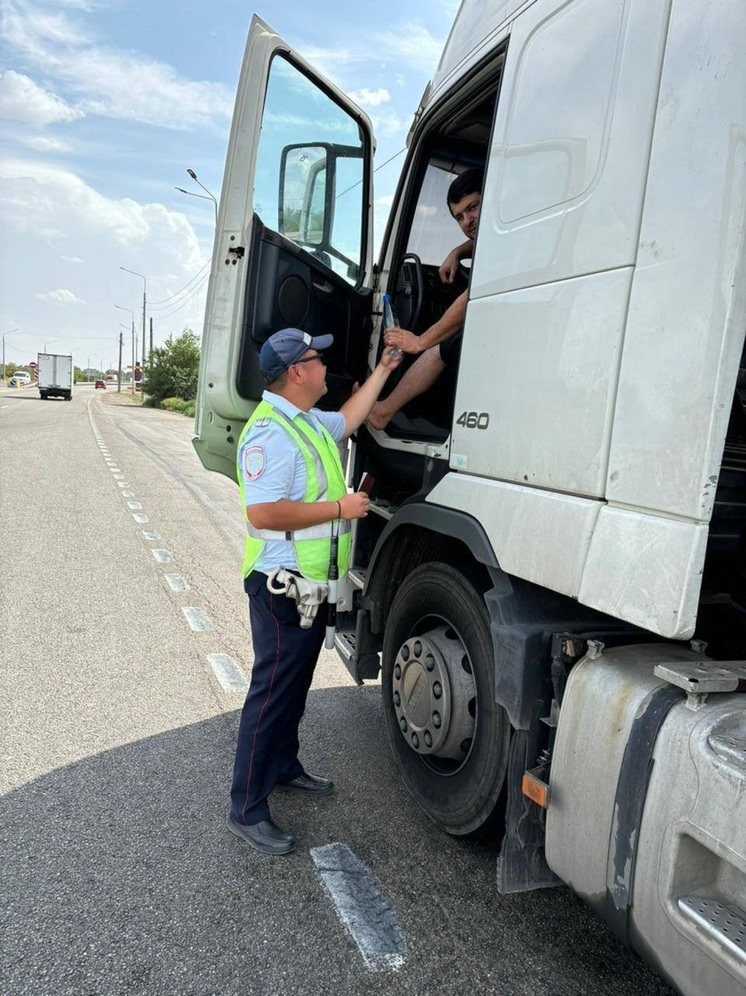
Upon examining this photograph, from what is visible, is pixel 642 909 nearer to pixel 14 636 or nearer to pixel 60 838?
pixel 60 838

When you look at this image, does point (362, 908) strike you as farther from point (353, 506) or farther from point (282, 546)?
point (353, 506)

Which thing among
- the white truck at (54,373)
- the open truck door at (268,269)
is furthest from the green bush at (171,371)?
the open truck door at (268,269)

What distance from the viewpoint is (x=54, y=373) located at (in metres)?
47.9

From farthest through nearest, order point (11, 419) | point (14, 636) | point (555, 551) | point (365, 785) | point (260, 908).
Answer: point (11, 419)
point (14, 636)
point (365, 785)
point (260, 908)
point (555, 551)

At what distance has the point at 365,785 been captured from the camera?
3100 millimetres

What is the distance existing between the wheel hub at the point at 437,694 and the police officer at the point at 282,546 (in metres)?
0.39

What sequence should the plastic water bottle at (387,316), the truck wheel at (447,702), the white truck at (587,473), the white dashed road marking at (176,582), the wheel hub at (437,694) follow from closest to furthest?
the white truck at (587,473), the truck wheel at (447,702), the wheel hub at (437,694), the plastic water bottle at (387,316), the white dashed road marking at (176,582)

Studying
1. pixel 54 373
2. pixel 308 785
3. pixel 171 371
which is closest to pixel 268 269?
pixel 308 785

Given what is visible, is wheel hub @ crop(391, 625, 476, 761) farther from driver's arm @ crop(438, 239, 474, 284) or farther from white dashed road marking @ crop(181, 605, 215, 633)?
white dashed road marking @ crop(181, 605, 215, 633)

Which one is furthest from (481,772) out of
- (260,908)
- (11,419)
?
(11,419)

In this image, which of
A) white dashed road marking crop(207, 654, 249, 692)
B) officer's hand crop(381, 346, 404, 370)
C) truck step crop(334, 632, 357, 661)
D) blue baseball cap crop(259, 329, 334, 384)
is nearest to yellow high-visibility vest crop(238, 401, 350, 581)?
blue baseball cap crop(259, 329, 334, 384)

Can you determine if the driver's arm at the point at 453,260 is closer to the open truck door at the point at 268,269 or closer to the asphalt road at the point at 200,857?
the open truck door at the point at 268,269

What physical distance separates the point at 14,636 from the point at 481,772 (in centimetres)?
347

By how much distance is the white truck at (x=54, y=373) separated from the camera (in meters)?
47.8
